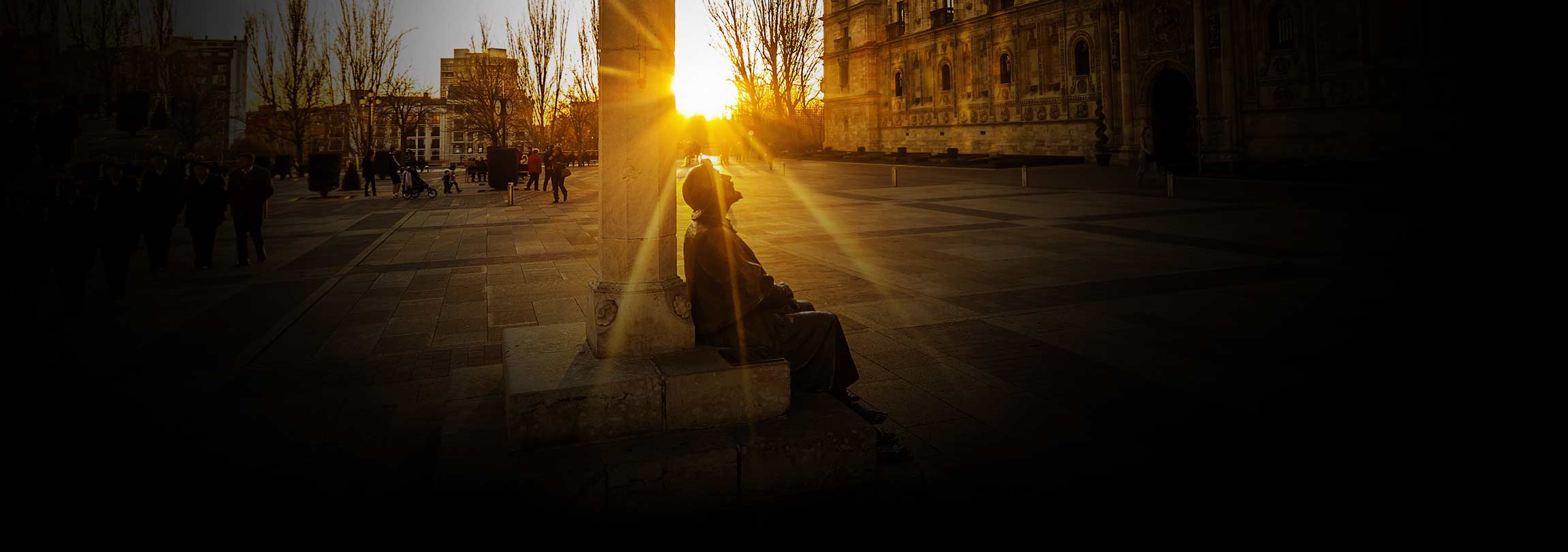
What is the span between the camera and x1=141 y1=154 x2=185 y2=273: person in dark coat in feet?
29.9

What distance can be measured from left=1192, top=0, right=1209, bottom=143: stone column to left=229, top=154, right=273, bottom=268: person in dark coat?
2648cm

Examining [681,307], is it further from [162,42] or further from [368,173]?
[162,42]

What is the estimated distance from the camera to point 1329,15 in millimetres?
23734

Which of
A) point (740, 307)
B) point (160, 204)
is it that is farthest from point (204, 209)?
point (740, 307)

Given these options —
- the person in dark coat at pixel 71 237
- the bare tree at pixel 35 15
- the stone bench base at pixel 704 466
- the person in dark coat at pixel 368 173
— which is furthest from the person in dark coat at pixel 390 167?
the stone bench base at pixel 704 466

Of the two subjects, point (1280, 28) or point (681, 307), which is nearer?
point (681, 307)

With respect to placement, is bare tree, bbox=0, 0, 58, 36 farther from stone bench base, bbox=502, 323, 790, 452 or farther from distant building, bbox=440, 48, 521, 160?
stone bench base, bbox=502, 323, 790, 452

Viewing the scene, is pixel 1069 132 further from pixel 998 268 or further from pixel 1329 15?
pixel 998 268

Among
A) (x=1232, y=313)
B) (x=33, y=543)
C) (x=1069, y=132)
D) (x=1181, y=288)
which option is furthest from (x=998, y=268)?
(x=1069, y=132)

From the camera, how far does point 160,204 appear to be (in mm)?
9250

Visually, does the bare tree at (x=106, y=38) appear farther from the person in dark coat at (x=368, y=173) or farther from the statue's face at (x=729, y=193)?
the statue's face at (x=729, y=193)

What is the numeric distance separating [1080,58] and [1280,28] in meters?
9.48

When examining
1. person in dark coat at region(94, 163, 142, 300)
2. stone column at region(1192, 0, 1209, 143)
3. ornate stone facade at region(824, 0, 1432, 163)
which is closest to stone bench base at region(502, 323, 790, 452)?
person in dark coat at region(94, 163, 142, 300)

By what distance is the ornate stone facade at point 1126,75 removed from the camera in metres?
23.8
